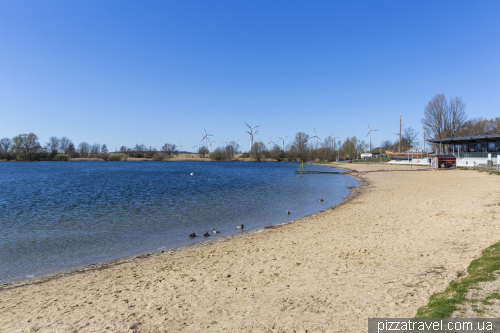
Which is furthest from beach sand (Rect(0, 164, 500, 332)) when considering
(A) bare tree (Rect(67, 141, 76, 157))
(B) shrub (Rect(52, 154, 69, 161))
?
(A) bare tree (Rect(67, 141, 76, 157))

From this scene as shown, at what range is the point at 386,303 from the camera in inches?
215

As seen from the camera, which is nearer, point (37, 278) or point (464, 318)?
point (464, 318)

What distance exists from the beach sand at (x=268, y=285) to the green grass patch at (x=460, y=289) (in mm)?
279

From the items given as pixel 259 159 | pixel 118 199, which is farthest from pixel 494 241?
pixel 259 159

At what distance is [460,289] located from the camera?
533cm

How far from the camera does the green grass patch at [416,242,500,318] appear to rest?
4625 mm

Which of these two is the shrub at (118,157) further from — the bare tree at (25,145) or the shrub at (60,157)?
the bare tree at (25,145)

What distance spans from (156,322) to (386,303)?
4439 mm

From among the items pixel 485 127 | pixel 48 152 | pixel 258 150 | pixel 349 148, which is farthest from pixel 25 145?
pixel 485 127

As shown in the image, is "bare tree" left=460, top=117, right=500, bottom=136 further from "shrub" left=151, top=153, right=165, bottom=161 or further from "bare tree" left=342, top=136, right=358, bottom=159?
"shrub" left=151, top=153, right=165, bottom=161

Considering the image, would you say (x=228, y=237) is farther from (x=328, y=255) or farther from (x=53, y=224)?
(x=53, y=224)

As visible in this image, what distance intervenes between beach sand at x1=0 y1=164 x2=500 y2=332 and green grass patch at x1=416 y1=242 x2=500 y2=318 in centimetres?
28

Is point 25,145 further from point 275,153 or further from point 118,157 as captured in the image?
point 275,153

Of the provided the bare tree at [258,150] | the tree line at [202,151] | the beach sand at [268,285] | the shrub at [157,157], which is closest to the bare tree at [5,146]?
the tree line at [202,151]
